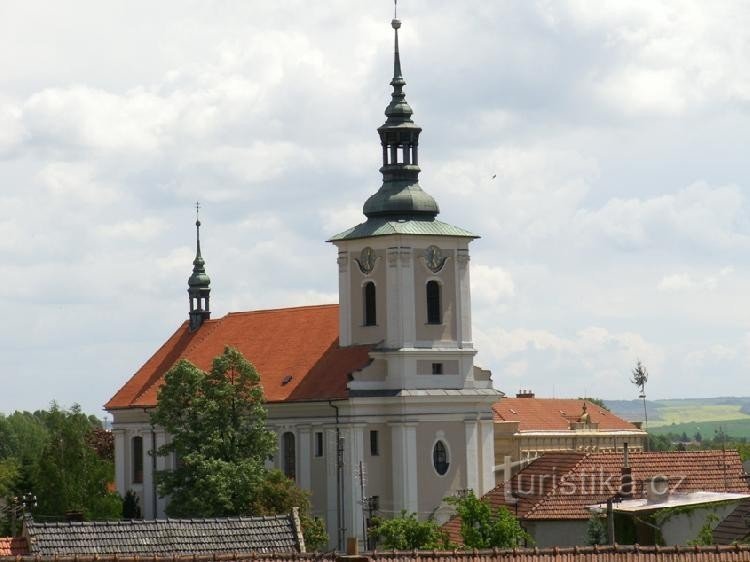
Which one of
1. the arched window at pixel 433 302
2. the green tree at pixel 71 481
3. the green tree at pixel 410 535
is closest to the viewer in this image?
the green tree at pixel 410 535

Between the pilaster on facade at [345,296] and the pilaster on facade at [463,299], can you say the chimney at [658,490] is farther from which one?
the pilaster on facade at [345,296]

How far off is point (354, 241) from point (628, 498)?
33.1 m

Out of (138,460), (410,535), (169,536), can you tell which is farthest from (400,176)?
(169,536)

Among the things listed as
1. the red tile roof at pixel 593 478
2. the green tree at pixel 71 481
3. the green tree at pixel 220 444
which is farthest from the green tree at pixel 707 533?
the green tree at pixel 71 481

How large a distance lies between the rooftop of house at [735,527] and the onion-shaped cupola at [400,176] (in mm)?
38912

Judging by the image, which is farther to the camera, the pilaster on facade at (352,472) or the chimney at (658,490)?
the pilaster on facade at (352,472)

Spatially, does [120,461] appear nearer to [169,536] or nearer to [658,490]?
[658,490]

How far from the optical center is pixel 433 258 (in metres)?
86.7

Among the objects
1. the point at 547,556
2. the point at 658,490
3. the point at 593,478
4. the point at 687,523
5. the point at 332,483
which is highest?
the point at 332,483

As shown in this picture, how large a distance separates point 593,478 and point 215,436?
27.2 m

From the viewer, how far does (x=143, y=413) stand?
320ft

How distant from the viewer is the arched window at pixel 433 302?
8675cm

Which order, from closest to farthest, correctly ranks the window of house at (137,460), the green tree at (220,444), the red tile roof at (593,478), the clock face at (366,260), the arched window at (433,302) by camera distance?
1. the red tile roof at (593,478)
2. the green tree at (220,444)
3. the arched window at (433,302)
4. the clock face at (366,260)
5. the window of house at (137,460)

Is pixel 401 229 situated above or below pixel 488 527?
above
